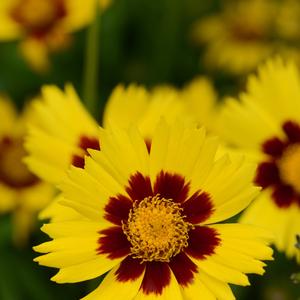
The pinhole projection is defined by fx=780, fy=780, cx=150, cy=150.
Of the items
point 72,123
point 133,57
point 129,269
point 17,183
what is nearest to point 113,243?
point 129,269

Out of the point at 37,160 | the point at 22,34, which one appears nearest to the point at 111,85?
the point at 22,34

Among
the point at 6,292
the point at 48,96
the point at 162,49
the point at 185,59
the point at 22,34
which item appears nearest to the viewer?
the point at 48,96

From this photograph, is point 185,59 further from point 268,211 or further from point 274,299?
point 268,211

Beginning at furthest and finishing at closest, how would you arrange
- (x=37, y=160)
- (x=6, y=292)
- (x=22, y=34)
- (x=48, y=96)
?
(x=22, y=34) < (x=6, y=292) < (x=48, y=96) < (x=37, y=160)

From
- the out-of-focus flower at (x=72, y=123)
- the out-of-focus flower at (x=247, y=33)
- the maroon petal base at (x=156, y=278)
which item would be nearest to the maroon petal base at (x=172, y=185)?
the maroon petal base at (x=156, y=278)

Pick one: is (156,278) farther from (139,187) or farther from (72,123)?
(72,123)

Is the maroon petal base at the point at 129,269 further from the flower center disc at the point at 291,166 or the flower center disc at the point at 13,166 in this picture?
the flower center disc at the point at 13,166
